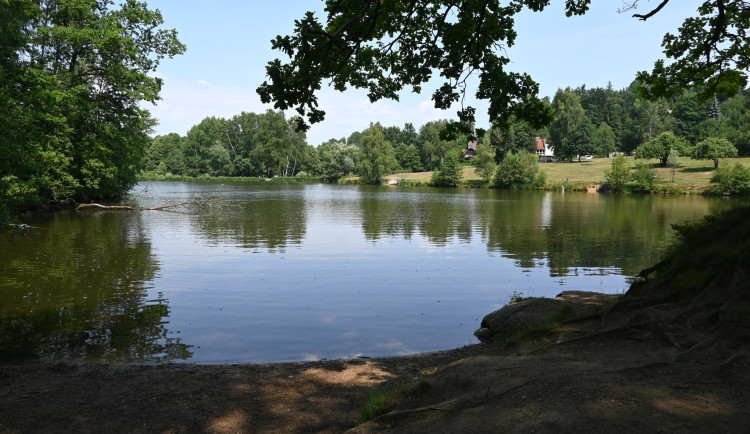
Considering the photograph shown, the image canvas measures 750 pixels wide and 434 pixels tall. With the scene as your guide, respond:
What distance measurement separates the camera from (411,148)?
446ft

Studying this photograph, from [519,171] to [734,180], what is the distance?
34673 millimetres

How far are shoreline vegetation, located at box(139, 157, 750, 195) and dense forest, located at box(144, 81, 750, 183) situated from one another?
388 cm

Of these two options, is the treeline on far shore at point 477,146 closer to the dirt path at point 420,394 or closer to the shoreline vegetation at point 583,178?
the shoreline vegetation at point 583,178

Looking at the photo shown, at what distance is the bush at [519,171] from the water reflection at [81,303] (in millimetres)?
79149

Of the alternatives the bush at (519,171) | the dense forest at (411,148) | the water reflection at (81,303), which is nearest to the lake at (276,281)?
the water reflection at (81,303)

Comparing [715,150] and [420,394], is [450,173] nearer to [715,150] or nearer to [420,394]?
[715,150]

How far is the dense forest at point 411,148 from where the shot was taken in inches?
4328

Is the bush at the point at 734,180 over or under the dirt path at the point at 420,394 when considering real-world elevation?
over

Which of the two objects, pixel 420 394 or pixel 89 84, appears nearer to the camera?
pixel 420 394

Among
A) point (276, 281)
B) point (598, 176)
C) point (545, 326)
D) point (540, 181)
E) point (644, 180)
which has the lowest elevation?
point (276, 281)

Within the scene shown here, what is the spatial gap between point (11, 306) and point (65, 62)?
1274 inches

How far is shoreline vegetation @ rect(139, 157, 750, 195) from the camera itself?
75.0 m

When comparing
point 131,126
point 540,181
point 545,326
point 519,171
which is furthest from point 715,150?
point 545,326

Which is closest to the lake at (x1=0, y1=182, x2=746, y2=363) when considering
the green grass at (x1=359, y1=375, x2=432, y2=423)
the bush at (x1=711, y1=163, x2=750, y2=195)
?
the green grass at (x1=359, y1=375, x2=432, y2=423)
